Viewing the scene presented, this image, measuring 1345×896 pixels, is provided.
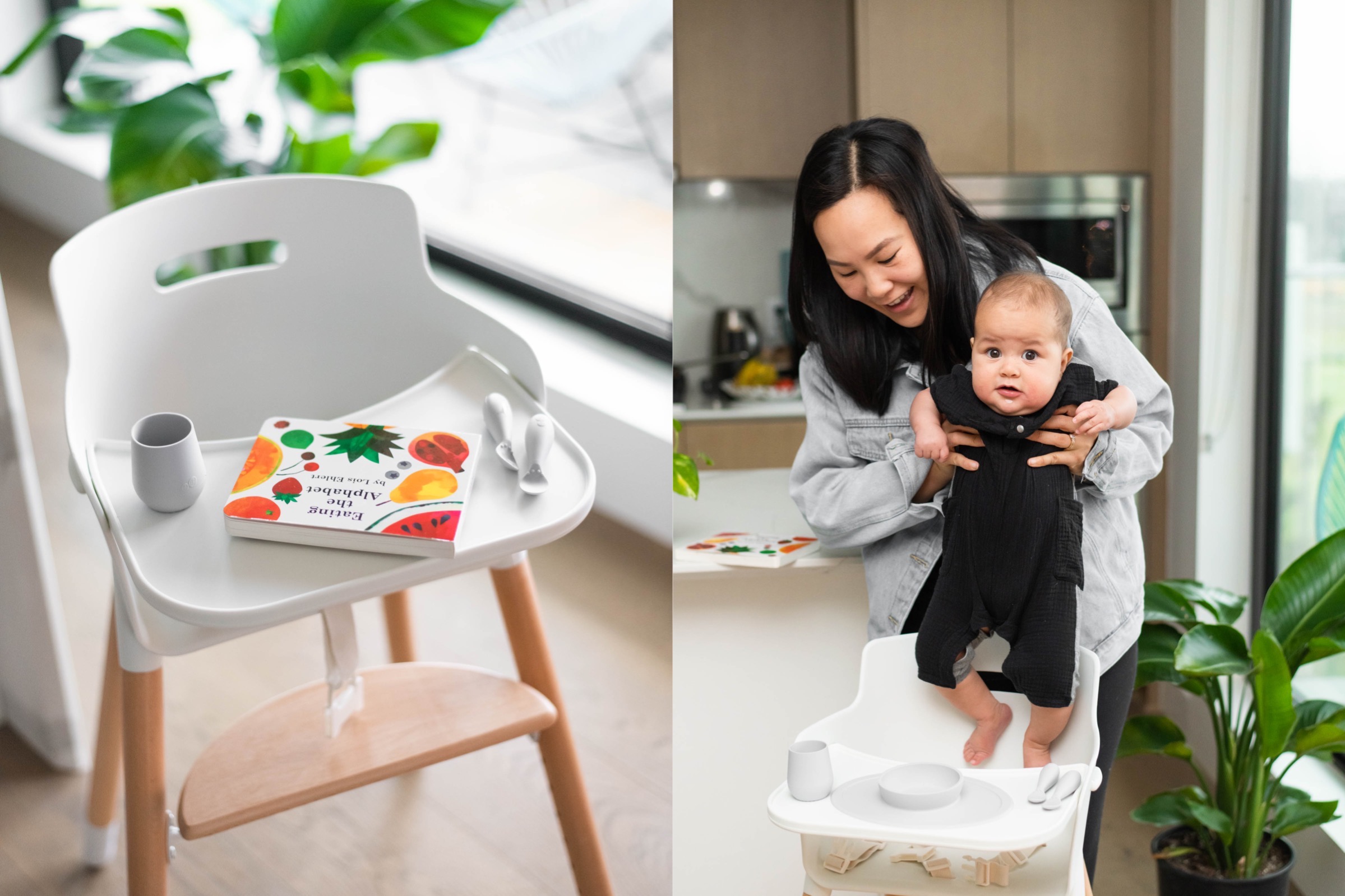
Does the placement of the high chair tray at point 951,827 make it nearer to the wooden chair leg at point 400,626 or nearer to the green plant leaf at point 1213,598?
the green plant leaf at point 1213,598

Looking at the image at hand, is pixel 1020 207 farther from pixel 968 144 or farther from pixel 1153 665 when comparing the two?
pixel 1153 665

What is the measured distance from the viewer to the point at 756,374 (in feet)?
2.37

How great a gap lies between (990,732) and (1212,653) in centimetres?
40

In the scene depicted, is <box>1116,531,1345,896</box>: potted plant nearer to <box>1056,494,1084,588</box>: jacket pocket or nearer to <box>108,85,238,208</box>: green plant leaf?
<box>1056,494,1084,588</box>: jacket pocket

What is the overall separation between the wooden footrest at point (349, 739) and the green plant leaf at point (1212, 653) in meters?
0.64

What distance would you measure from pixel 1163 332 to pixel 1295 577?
1.45 ft

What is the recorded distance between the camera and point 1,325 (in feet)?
4.79

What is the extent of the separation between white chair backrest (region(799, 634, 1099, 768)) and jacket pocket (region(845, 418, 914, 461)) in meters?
0.12

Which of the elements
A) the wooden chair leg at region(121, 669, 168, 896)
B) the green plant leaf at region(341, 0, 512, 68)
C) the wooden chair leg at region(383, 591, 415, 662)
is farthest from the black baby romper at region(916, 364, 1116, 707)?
the green plant leaf at region(341, 0, 512, 68)

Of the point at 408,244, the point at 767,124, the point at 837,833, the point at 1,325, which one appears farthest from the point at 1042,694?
the point at 1,325

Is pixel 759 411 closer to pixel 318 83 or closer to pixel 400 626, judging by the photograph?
pixel 400 626

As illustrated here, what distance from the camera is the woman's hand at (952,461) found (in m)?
0.63

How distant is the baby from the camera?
0.60 metres

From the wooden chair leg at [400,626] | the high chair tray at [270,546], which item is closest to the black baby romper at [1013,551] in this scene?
the high chair tray at [270,546]
